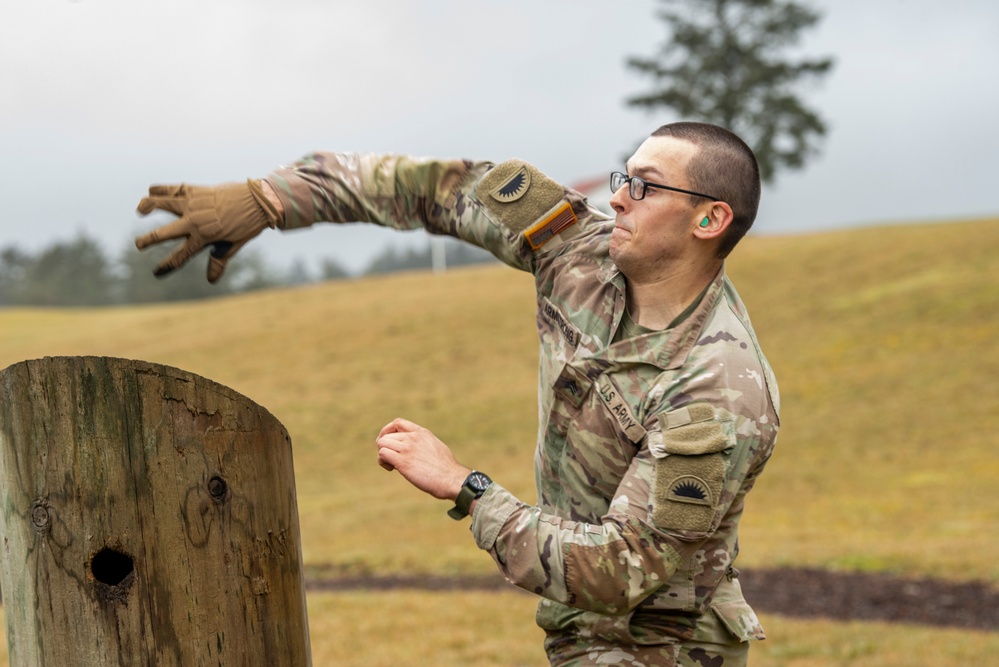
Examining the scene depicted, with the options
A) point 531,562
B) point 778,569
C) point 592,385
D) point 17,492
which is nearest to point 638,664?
point 531,562

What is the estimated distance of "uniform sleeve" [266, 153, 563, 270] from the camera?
9.11 feet

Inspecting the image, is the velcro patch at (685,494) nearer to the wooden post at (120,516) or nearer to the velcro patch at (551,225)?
the velcro patch at (551,225)

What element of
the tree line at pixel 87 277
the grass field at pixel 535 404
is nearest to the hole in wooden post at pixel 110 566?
the grass field at pixel 535 404

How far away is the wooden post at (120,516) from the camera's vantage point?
197 cm

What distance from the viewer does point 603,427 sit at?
2555mm

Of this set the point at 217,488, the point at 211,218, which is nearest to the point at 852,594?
the point at 211,218

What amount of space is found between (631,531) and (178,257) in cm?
124

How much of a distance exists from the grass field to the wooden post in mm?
4842

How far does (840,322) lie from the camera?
24438 mm

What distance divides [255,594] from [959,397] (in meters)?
18.9

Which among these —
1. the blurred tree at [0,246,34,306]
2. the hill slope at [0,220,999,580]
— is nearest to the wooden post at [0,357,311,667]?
the hill slope at [0,220,999,580]

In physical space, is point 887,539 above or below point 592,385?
below

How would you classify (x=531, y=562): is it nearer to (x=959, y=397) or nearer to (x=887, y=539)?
(x=887, y=539)

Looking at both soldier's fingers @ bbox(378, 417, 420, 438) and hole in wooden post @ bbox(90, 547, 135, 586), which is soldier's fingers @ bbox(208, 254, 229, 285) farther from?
hole in wooden post @ bbox(90, 547, 135, 586)
